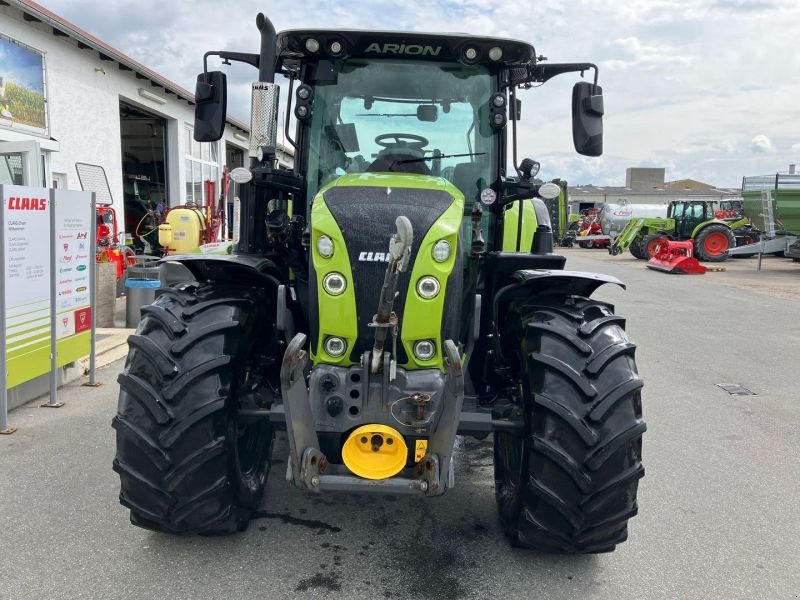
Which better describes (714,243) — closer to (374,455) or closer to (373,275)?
(373,275)

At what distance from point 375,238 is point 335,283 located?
26 cm

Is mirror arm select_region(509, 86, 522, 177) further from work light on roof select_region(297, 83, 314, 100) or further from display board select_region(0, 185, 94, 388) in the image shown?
display board select_region(0, 185, 94, 388)

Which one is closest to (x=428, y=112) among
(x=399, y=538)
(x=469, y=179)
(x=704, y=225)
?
(x=469, y=179)

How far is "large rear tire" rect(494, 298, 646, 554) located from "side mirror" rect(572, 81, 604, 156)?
4.46 feet

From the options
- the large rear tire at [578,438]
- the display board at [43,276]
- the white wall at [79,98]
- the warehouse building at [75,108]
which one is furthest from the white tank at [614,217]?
the large rear tire at [578,438]

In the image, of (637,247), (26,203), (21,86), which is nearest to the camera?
(26,203)

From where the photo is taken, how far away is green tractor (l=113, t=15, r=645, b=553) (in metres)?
→ 2.73

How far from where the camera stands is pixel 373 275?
2807 mm

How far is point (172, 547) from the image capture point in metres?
3.18

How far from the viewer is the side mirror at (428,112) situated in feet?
12.4

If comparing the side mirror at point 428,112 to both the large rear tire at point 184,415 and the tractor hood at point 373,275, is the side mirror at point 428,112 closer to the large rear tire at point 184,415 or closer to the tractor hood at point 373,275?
the tractor hood at point 373,275

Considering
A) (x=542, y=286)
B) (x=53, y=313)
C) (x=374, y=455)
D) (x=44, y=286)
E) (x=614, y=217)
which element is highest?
(x=614, y=217)

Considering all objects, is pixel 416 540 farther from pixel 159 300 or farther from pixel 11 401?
pixel 11 401

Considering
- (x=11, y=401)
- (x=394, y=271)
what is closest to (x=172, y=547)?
(x=394, y=271)
